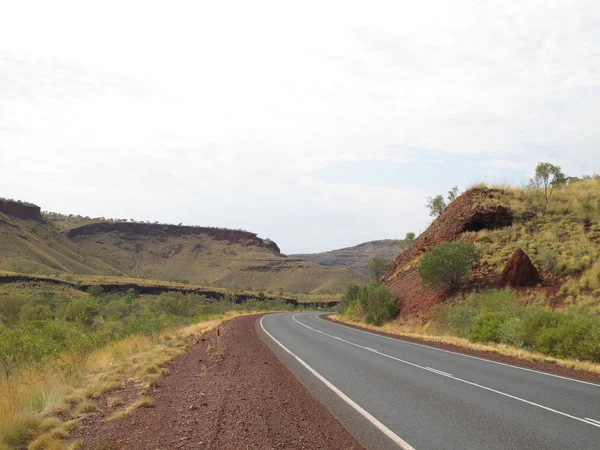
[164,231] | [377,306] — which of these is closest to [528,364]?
[377,306]

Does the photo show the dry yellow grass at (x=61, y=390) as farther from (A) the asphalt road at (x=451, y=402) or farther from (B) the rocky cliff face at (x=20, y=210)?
(B) the rocky cliff face at (x=20, y=210)

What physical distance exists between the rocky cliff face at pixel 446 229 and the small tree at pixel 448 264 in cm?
110

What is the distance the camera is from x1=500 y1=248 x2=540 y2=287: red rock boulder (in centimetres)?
2253

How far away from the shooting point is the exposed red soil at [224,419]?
579cm

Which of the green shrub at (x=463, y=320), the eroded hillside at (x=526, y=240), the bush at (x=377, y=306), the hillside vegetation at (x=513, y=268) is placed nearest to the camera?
the hillside vegetation at (x=513, y=268)

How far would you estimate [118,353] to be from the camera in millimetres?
14602

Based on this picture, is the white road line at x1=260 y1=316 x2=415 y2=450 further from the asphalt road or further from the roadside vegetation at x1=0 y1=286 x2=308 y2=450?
the roadside vegetation at x1=0 y1=286 x2=308 y2=450

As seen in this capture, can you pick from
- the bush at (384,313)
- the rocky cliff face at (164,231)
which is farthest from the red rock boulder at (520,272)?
the rocky cliff face at (164,231)

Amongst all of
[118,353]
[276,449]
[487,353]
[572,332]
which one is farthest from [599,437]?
[118,353]

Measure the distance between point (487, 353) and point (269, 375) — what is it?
8465 mm

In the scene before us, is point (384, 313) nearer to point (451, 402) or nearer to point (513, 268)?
point (513, 268)

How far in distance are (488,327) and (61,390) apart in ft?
48.5

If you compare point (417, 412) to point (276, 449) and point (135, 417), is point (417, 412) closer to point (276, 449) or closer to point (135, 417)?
point (276, 449)

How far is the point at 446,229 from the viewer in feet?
108
